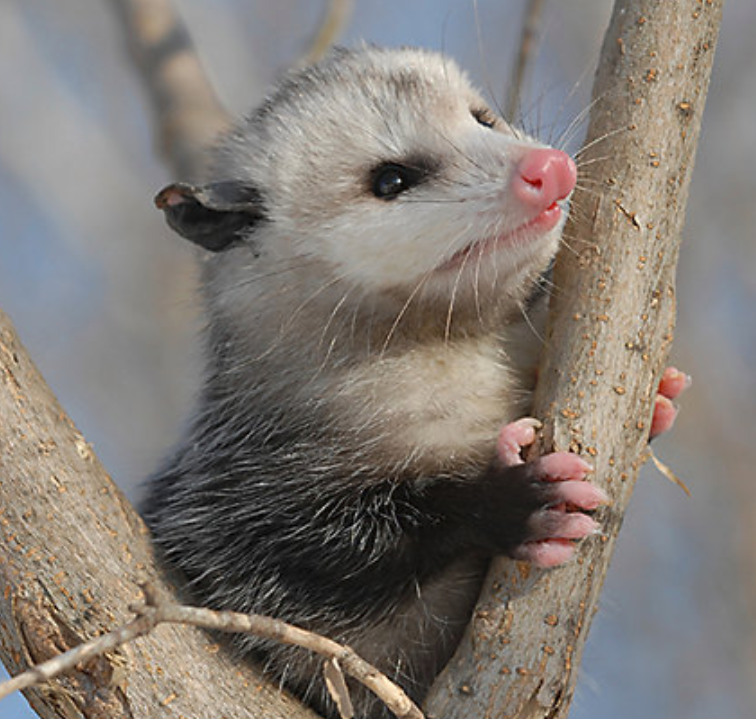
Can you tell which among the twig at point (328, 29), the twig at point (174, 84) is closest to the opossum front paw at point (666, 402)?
the twig at point (174, 84)

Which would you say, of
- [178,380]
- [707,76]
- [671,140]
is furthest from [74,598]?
[178,380]

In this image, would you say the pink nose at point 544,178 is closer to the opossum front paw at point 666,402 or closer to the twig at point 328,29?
the opossum front paw at point 666,402

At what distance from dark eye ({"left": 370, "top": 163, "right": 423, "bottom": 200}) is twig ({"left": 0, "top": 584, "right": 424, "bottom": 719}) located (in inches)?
35.3

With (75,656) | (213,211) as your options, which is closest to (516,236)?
(213,211)

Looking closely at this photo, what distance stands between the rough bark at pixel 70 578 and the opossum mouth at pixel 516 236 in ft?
2.39

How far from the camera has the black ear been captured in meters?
2.34

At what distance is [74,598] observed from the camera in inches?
71.7

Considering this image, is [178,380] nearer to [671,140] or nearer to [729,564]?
[729,564]

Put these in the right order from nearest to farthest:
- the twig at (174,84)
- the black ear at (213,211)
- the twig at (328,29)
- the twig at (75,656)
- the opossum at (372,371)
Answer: the twig at (75,656)
the opossum at (372,371)
the black ear at (213,211)
the twig at (174,84)
the twig at (328,29)

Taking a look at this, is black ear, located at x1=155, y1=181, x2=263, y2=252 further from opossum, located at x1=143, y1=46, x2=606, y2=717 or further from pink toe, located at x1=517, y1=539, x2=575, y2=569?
pink toe, located at x1=517, y1=539, x2=575, y2=569

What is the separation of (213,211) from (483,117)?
60 cm

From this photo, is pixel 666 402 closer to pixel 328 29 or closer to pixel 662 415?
pixel 662 415

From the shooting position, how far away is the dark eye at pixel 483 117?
2.53m

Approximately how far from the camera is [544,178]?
2.03 meters
